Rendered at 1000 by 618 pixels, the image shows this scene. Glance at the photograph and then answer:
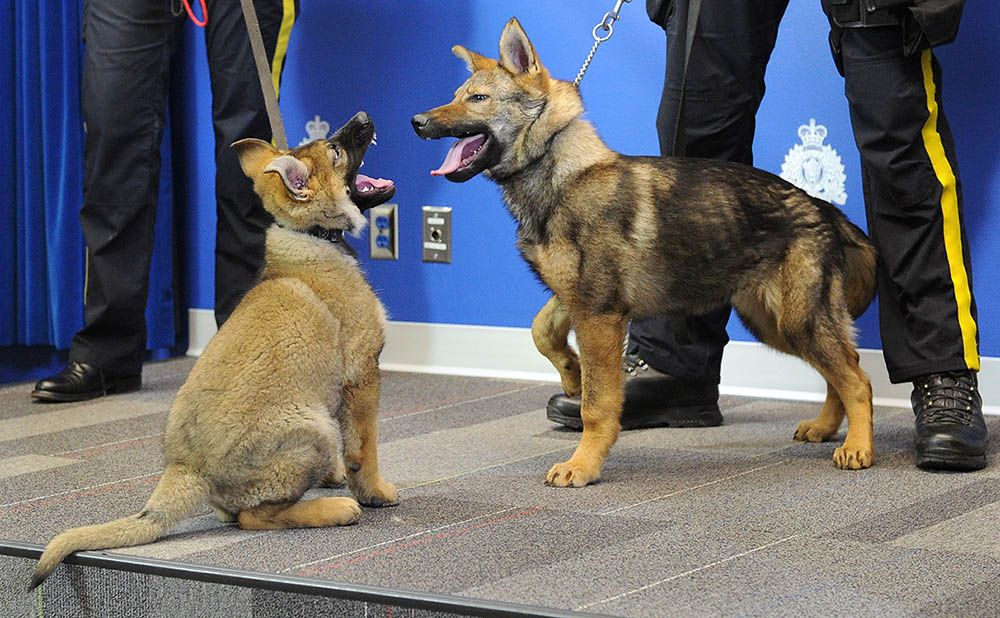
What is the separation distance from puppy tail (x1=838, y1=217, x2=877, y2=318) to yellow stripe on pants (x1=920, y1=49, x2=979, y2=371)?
166 mm

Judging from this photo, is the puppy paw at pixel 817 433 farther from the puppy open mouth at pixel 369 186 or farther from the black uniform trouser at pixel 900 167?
the puppy open mouth at pixel 369 186

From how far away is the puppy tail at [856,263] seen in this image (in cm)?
272

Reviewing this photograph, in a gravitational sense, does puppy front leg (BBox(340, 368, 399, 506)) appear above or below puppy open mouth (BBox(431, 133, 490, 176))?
below

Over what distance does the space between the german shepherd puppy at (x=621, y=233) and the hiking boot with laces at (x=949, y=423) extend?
0.12 metres

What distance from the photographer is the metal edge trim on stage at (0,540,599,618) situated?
1.67 m

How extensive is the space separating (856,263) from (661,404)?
2.03ft

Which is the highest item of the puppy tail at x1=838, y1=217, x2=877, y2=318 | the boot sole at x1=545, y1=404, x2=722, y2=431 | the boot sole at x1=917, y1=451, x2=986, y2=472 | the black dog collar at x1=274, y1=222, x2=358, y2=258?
the black dog collar at x1=274, y1=222, x2=358, y2=258

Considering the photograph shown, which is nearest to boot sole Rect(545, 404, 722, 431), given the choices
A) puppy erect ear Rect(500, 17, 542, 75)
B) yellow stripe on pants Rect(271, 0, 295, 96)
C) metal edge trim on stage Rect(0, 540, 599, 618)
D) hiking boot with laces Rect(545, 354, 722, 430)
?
hiking boot with laces Rect(545, 354, 722, 430)

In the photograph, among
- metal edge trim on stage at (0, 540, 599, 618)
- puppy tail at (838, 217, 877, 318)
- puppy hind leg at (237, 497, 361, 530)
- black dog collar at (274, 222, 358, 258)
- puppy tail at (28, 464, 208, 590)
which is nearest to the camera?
metal edge trim on stage at (0, 540, 599, 618)

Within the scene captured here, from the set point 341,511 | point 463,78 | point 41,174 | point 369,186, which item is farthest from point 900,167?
point 41,174

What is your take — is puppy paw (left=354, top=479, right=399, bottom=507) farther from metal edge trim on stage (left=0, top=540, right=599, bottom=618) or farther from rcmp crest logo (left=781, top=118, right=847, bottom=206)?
rcmp crest logo (left=781, top=118, right=847, bottom=206)

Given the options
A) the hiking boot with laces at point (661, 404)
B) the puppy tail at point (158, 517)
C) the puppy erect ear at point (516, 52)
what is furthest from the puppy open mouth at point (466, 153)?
the puppy tail at point (158, 517)

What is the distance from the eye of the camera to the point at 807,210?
8.75ft

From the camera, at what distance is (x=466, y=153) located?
2.61 m
